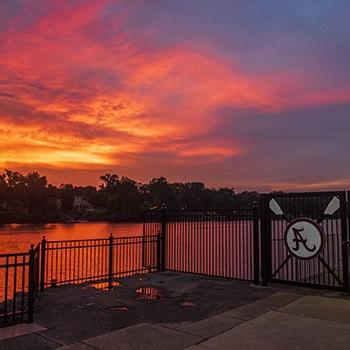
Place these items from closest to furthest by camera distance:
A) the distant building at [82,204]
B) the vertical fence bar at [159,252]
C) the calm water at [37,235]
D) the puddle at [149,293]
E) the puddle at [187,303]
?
the puddle at [187,303] < the puddle at [149,293] < the vertical fence bar at [159,252] < the calm water at [37,235] < the distant building at [82,204]

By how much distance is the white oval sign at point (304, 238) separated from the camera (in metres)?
10.3

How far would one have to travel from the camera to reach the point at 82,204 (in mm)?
152000

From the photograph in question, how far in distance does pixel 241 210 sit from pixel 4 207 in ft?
353

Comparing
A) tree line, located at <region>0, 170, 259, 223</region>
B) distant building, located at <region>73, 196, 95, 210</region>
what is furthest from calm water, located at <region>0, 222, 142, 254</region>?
distant building, located at <region>73, 196, 95, 210</region>

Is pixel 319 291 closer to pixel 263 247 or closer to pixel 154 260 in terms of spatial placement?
pixel 263 247

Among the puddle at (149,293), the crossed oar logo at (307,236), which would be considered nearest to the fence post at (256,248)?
the crossed oar logo at (307,236)

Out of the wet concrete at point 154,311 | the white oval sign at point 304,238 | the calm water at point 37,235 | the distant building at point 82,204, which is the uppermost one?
the distant building at point 82,204

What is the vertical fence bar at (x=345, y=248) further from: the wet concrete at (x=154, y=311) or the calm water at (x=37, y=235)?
the calm water at (x=37, y=235)

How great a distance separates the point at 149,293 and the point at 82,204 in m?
145

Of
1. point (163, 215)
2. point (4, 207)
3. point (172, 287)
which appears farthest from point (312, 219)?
point (4, 207)

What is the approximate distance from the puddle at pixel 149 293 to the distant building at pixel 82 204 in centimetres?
13788

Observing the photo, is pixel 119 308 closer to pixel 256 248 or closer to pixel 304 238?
pixel 256 248

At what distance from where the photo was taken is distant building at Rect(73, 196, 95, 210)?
148 meters

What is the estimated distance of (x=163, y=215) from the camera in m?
14.6
